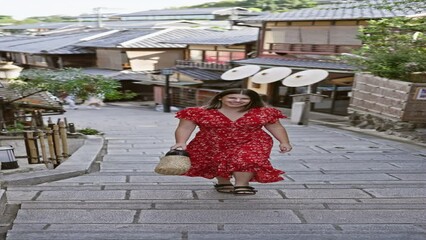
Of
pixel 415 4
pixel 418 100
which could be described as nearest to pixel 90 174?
pixel 418 100

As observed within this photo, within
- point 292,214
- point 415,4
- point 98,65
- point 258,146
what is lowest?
point 98,65

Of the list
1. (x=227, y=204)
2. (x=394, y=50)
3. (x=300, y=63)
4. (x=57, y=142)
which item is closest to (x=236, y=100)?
(x=227, y=204)

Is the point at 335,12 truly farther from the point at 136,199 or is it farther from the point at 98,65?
the point at 98,65

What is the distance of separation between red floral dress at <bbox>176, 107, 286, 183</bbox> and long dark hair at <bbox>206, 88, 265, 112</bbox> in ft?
0.16

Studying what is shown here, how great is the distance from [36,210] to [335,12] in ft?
57.0

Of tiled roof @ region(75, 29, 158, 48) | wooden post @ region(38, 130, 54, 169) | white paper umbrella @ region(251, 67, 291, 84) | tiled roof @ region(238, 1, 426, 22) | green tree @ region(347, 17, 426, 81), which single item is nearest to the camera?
wooden post @ region(38, 130, 54, 169)

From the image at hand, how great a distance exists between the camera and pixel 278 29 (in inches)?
814

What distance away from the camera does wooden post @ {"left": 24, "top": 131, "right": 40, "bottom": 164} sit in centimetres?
662

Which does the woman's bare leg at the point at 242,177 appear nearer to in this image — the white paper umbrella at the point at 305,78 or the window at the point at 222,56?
the white paper umbrella at the point at 305,78

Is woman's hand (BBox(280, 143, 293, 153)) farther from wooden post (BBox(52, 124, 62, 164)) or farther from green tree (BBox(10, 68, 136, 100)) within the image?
green tree (BBox(10, 68, 136, 100))

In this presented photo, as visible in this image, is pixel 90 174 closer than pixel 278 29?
Yes

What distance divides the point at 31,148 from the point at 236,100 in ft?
13.9

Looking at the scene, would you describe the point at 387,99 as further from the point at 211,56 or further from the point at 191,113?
the point at 211,56

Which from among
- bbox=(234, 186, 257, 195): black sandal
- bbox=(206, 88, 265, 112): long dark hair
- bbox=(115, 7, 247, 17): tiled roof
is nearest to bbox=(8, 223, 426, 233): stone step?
bbox=(234, 186, 257, 195): black sandal
